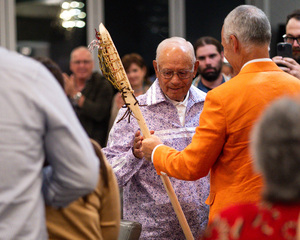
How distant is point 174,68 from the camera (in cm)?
256

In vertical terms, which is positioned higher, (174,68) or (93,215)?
(174,68)

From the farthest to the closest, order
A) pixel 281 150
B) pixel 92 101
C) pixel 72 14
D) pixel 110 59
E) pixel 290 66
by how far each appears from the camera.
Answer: pixel 72 14 → pixel 92 101 → pixel 290 66 → pixel 110 59 → pixel 281 150


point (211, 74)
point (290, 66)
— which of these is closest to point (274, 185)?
point (290, 66)

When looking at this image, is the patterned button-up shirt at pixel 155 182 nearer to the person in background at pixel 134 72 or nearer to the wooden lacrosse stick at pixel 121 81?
the wooden lacrosse stick at pixel 121 81

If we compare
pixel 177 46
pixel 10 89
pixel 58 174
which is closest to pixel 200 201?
pixel 177 46

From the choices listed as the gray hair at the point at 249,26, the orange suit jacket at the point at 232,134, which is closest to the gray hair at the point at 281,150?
the orange suit jacket at the point at 232,134

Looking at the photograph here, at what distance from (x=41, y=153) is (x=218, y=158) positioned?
33.5 inches

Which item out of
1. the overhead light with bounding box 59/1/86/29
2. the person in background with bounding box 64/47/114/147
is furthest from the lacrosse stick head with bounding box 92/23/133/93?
the overhead light with bounding box 59/1/86/29

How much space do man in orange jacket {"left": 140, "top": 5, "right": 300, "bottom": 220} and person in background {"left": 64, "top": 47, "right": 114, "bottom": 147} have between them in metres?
2.92

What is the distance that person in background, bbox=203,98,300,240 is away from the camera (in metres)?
1.14

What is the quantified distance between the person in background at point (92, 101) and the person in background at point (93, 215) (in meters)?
3.22

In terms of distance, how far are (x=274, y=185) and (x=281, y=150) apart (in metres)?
0.08

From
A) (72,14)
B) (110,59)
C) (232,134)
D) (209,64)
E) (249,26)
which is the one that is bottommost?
(232,134)

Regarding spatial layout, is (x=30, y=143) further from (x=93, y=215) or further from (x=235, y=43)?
(x=235, y=43)
